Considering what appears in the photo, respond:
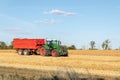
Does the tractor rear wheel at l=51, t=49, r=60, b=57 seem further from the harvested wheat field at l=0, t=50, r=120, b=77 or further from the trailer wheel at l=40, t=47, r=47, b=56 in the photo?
the harvested wheat field at l=0, t=50, r=120, b=77

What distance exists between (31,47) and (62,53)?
23.2ft

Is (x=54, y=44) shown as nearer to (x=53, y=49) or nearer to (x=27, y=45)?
(x=53, y=49)

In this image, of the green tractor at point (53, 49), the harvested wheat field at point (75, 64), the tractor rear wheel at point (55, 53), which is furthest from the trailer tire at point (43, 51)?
the harvested wheat field at point (75, 64)

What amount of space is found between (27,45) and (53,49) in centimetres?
625

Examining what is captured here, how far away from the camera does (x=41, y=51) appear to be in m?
47.1

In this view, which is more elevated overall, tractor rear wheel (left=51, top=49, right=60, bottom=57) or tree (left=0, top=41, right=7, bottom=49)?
tree (left=0, top=41, right=7, bottom=49)

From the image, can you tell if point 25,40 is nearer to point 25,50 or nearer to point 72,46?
point 25,50

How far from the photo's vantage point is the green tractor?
1741 inches

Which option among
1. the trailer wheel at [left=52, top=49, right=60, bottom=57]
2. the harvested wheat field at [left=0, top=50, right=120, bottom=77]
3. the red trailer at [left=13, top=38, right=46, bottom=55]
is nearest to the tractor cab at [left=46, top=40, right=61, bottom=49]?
the trailer wheel at [left=52, top=49, right=60, bottom=57]

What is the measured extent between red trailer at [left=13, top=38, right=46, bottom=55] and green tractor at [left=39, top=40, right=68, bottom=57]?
95.8 inches

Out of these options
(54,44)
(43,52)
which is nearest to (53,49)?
(54,44)

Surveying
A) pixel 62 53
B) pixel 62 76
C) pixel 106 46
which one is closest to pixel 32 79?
pixel 62 76

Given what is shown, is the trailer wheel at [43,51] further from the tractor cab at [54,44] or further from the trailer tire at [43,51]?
the tractor cab at [54,44]

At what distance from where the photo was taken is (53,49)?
149ft
